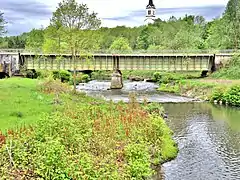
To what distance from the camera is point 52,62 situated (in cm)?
8900

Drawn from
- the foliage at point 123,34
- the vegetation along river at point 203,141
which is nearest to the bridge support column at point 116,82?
the foliage at point 123,34

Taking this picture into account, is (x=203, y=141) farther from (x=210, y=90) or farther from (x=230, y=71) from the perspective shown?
(x=230, y=71)

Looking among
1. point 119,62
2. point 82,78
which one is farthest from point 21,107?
point 82,78

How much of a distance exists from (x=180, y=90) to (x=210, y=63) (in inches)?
494

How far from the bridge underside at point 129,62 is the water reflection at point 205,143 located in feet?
95.4

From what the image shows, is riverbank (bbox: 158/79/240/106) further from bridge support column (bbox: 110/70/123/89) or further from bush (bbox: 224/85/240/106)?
bridge support column (bbox: 110/70/123/89)

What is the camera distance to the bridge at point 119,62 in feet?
285

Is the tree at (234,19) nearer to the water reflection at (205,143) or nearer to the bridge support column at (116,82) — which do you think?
the bridge support column at (116,82)

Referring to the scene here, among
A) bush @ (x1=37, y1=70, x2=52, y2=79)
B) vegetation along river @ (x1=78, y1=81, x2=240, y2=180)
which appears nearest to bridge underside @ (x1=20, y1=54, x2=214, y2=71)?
bush @ (x1=37, y1=70, x2=52, y2=79)

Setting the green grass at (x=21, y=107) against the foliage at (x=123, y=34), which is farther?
the foliage at (x=123, y=34)

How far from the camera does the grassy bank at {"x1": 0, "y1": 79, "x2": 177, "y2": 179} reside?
20406mm

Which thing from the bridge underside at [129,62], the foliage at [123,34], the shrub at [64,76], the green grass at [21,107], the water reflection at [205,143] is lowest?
the water reflection at [205,143]

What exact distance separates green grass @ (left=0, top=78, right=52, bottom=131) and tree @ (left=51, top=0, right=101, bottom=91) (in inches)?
350

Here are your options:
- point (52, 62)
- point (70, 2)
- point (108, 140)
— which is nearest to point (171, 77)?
point (52, 62)
